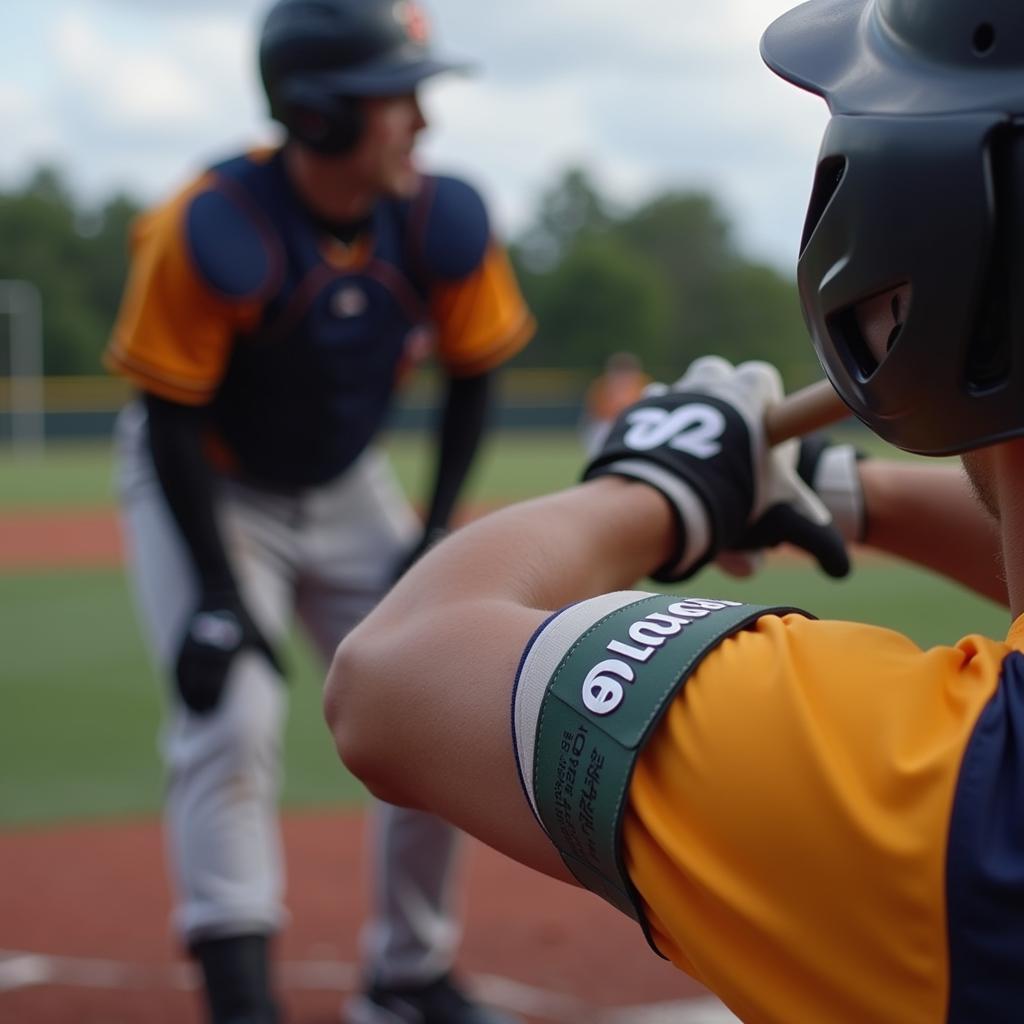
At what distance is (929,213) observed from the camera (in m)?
1.07

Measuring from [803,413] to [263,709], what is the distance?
177 cm

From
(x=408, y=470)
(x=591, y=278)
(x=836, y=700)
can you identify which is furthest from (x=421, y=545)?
(x=591, y=278)

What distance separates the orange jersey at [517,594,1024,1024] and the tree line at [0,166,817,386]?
112 ft

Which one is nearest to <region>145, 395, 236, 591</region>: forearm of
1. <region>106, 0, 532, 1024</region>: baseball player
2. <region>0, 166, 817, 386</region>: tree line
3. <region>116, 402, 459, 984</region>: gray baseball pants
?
<region>106, 0, 532, 1024</region>: baseball player

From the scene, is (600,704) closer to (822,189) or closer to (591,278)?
(822,189)

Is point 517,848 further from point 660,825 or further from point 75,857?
point 75,857

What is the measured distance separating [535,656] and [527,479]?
19.3m

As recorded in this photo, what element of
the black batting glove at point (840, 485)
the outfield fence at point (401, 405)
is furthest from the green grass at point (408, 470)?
the black batting glove at point (840, 485)

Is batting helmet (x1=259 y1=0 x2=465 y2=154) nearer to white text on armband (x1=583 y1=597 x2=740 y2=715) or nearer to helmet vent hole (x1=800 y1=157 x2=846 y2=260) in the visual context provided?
helmet vent hole (x1=800 y1=157 x2=846 y2=260)

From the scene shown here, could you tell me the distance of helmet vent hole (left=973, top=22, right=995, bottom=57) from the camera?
3.53ft

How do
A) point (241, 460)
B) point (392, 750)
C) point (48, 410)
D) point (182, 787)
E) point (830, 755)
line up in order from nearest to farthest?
1. point (830, 755)
2. point (392, 750)
3. point (182, 787)
4. point (241, 460)
5. point (48, 410)

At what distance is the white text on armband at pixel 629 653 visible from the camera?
1.12 m

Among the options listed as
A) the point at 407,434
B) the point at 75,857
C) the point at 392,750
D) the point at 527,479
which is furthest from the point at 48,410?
the point at 392,750

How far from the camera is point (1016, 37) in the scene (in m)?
1.06
